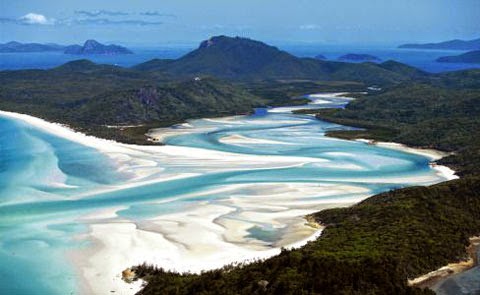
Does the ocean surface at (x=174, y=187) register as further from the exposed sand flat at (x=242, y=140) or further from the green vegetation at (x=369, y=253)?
the green vegetation at (x=369, y=253)

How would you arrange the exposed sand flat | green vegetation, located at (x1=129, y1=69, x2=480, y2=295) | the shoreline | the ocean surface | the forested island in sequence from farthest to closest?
1. the exposed sand flat
2. the ocean surface
3. the shoreline
4. the forested island
5. green vegetation, located at (x1=129, y1=69, x2=480, y2=295)

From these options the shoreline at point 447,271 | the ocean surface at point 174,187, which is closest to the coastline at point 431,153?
the ocean surface at point 174,187

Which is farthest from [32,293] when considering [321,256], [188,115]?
[188,115]

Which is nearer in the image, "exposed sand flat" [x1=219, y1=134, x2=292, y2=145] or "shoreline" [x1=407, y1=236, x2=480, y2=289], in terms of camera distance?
"shoreline" [x1=407, y1=236, x2=480, y2=289]

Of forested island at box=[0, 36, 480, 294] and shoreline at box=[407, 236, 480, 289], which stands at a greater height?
forested island at box=[0, 36, 480, 294]

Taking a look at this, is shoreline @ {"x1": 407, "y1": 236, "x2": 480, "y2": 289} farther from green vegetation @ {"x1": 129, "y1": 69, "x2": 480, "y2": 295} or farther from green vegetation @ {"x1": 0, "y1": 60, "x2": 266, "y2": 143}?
green vegetation @ {"x1": 0, "y1": 60, "x2": 266, "y2": 143}

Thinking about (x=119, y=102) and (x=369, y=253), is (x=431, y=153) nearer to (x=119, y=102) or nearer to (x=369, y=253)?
(x=369, y=253)

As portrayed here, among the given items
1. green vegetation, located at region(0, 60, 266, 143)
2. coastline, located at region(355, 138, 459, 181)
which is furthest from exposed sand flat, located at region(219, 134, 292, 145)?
coastline, located at region(355, 138, 459, 181)
